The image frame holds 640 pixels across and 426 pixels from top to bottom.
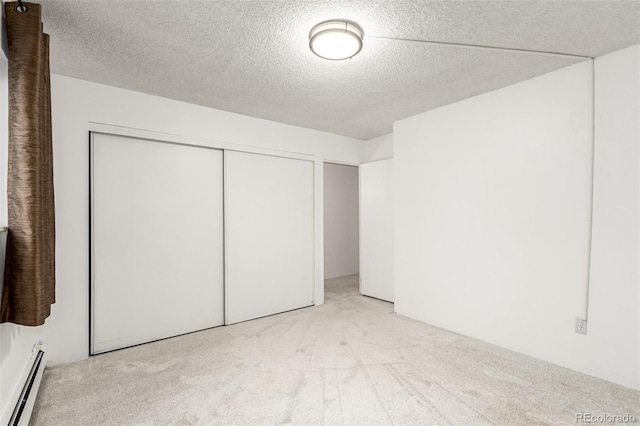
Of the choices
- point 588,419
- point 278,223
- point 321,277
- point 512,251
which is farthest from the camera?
point 321,277

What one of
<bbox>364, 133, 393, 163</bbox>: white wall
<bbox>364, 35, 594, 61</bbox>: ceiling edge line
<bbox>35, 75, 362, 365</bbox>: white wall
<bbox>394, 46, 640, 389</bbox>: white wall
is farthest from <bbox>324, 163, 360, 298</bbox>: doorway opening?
<bbox>364, 35, 594, 61</bbox>: ceiling edge line

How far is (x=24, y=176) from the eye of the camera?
1.68 m

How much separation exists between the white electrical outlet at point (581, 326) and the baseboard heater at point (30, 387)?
3818 mm

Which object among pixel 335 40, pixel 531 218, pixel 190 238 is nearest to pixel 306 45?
pixel 335 40

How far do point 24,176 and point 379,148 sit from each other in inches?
159

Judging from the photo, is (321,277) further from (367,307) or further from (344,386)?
(344,386)

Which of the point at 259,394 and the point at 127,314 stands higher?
the point at 127,314

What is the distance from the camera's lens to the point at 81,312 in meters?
2.71

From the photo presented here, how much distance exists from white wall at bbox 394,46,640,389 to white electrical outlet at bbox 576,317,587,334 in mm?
38

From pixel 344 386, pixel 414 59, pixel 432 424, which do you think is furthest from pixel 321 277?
pixel 414 59

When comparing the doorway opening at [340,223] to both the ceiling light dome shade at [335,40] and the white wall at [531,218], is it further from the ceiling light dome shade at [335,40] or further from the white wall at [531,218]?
the ceiling light dome shade at [335,40]

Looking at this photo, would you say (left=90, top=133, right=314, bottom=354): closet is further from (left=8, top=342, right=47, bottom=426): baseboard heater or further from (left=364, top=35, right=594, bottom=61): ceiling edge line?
(left=364, top=35, right=594, bottom=61): ceiling edge line

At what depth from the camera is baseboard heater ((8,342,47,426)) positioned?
1734 millimetres

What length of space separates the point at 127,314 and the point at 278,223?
1.88 m
